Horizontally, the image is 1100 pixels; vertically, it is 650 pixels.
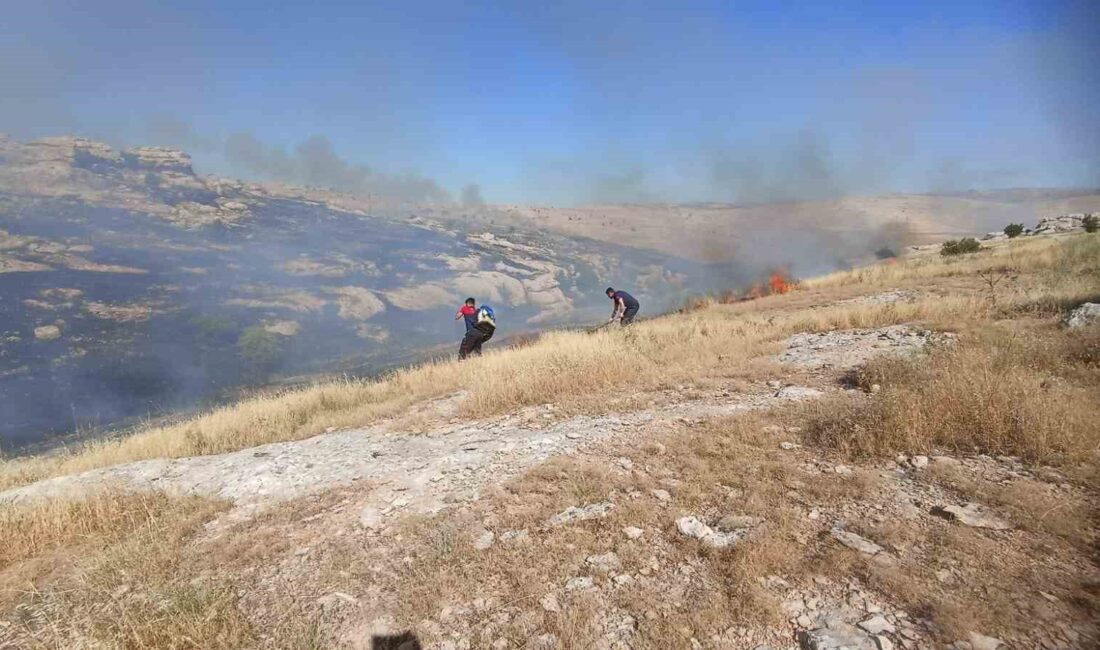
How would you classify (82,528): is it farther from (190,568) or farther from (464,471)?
(464,471)

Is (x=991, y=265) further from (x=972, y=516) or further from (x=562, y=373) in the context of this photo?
(x=972, y=516)

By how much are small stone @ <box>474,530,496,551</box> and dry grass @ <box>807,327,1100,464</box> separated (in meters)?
2.43

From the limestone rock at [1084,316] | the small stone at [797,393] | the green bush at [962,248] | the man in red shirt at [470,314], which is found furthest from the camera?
the green bush at [962,248]

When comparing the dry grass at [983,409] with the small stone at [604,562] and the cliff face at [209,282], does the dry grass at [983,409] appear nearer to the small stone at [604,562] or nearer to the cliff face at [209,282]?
the small stone at [604,562]

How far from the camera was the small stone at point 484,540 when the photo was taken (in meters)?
2.86

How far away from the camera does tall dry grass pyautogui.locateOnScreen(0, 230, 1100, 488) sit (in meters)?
6.07

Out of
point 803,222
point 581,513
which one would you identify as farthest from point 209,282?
point 803,222

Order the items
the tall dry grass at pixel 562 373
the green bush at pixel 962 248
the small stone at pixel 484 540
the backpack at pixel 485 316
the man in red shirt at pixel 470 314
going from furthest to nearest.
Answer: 1. the green bush at pixel 962 248
2. the man in red shirt at pixel 470 314
3. the backpack at pixel 485 316
4. the tall dry grass at pixel 562 373
5. the small stone at pixel 484 540

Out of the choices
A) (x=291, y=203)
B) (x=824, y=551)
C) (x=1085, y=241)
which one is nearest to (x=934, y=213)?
(x=1085, y=241)

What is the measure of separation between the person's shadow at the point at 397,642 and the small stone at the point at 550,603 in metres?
0.56

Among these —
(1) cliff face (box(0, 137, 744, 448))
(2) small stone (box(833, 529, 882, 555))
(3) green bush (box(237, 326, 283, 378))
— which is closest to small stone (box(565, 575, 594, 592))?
(2) small stone (box(833, 529, 882, 555))

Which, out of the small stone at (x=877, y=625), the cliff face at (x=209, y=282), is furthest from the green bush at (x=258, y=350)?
the small stone at (x=877, y=625)

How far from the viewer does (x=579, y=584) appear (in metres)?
2.44

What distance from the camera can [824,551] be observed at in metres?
2.44
